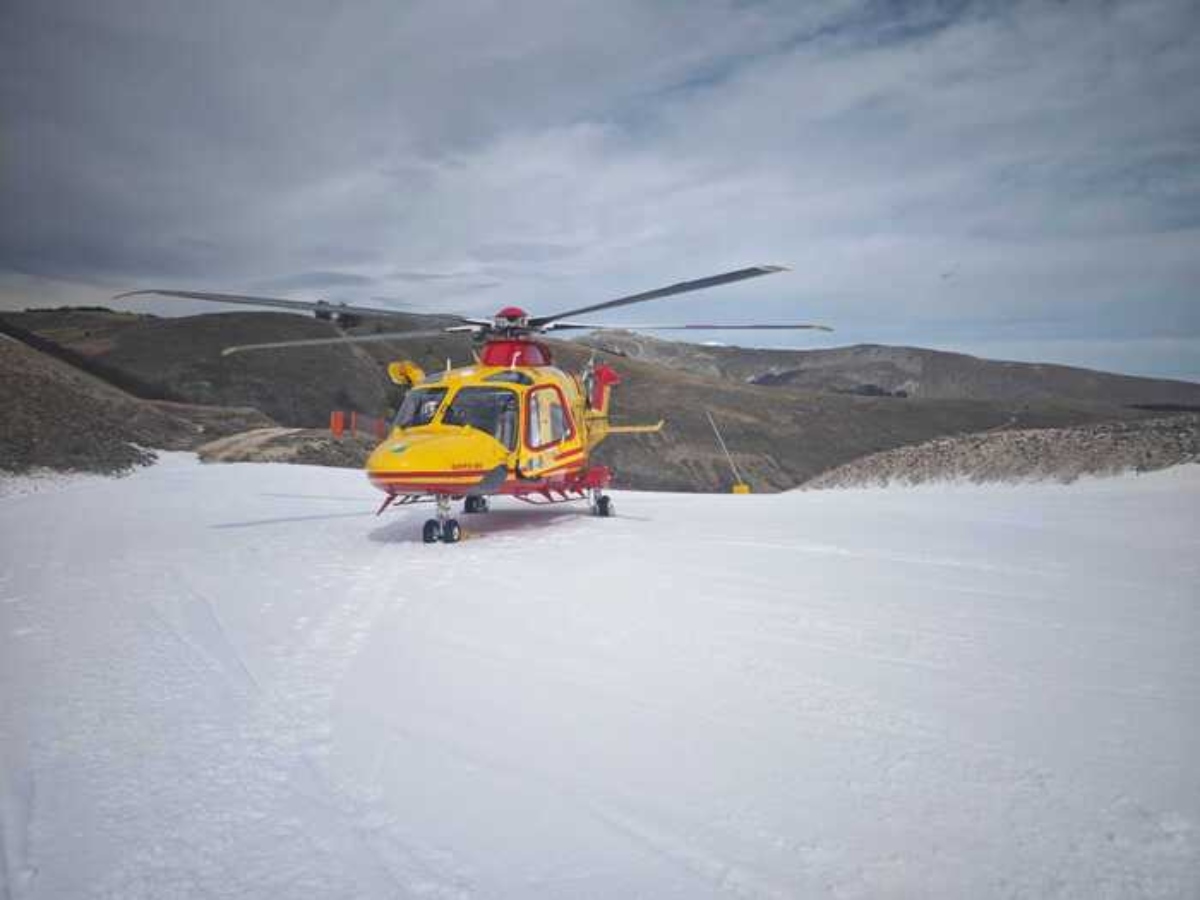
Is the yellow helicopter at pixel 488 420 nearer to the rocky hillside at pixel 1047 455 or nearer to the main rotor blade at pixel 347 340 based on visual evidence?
the main rotor blade at pixel 347 340

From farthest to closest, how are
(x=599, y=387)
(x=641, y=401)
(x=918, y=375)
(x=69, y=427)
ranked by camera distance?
(x=918, y=375)
(x=641, y=401)
(x=69, y=427)
(x=599, y=387)

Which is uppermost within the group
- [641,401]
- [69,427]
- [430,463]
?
[641,401]

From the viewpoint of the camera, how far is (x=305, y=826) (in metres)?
2.28

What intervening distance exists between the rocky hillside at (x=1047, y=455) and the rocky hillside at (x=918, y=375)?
52.4 meters

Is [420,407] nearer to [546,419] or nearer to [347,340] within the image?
[347,340]

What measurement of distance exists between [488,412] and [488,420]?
0.39 feet

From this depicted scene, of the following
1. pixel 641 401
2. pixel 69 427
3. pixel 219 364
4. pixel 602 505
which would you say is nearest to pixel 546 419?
pixel 602 505

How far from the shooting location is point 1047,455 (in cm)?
1202

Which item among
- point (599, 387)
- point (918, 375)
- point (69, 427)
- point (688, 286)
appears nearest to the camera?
point (688, 286)

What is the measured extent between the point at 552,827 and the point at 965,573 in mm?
5184

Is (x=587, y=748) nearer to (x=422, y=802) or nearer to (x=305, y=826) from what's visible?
(x=422, y=802)

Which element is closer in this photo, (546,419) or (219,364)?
(546,419)

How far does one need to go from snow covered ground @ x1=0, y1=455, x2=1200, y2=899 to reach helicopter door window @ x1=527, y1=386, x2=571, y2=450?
3.41m

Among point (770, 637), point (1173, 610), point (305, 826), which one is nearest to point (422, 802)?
point (305, 826)
